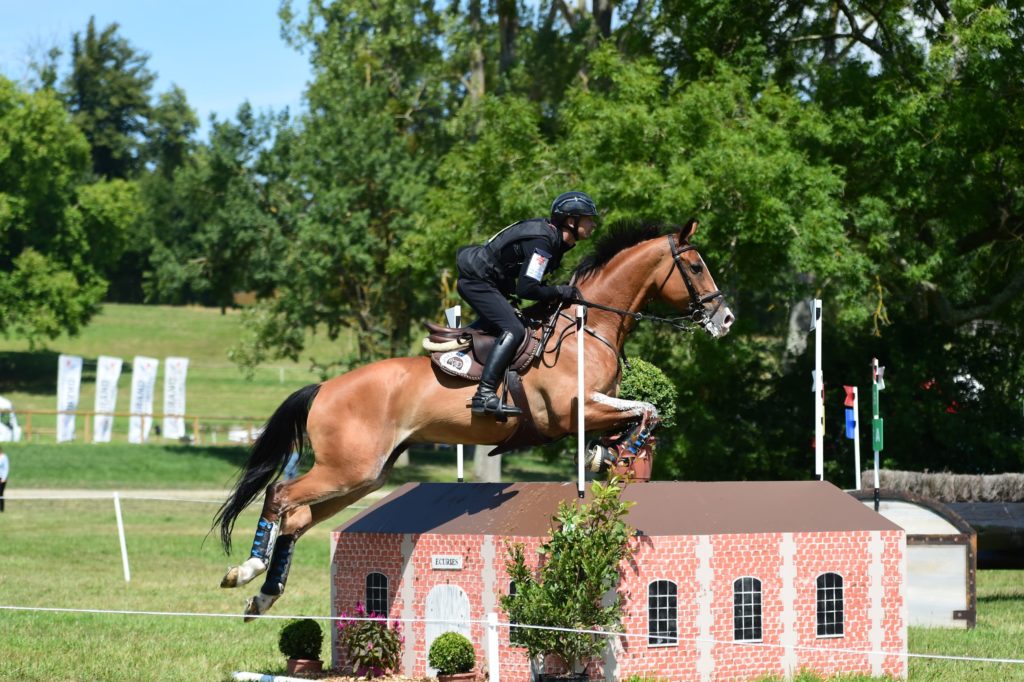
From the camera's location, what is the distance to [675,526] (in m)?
9.21

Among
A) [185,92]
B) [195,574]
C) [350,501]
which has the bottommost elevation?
[195,574]

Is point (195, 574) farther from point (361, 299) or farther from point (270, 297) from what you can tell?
point (270, 297)

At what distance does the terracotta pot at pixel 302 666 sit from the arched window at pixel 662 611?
267cm

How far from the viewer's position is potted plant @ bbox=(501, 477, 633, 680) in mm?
8398

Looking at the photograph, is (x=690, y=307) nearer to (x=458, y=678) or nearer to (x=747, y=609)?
(x=747, y=609)

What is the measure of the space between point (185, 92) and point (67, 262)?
95.8 feet

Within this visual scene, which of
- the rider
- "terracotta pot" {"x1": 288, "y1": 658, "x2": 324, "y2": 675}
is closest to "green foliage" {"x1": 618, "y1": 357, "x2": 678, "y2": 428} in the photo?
the rider

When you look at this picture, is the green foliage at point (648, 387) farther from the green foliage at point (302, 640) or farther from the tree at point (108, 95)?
the tree at point (108, 95)

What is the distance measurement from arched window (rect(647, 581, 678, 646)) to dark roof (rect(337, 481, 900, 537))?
15.1 inches

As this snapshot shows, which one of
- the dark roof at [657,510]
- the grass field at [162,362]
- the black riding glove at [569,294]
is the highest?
the grass field at [162,362]

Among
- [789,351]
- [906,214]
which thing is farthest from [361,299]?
[906,214]

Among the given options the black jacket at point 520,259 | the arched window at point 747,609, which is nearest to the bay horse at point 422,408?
the black jacket at point 520,259

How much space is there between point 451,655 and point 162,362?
198 ft

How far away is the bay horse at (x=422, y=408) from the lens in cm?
922
